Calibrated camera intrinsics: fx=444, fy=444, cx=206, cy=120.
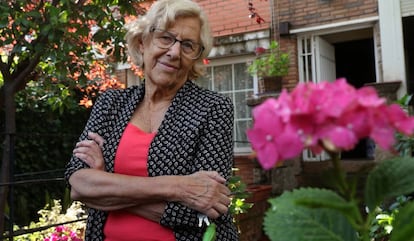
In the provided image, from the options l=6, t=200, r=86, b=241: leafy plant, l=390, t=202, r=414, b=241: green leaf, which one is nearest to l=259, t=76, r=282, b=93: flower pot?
l=6, t=200, r=86, b=241: leafy plant

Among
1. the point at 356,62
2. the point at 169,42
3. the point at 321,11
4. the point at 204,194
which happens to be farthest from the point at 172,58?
the point at 356,62

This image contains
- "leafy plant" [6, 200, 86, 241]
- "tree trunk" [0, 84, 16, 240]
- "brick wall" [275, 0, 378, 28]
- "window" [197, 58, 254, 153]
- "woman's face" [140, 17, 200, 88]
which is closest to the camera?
"woman's face" [140, 17, 200, 88]

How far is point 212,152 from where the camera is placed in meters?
1.62

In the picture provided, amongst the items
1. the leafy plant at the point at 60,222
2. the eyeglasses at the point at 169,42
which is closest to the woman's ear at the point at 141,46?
the eyeglasses at the point at 169,42

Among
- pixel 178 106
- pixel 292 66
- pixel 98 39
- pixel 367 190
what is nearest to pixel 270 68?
pixel 292 66

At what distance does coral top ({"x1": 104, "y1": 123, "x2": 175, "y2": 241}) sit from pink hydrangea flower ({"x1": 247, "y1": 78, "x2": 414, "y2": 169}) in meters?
1.20

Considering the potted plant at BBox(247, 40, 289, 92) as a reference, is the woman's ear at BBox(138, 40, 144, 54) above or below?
below

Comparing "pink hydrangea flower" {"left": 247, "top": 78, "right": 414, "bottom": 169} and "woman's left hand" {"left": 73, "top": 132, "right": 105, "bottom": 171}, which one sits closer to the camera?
"pink hydrangea flower" {"left": 247, "top": 78, "right": 414, "bottom": 169}

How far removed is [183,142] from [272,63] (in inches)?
207

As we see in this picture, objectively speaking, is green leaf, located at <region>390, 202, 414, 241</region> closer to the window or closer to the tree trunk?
the tree trunk

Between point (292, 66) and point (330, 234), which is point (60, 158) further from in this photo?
point (330, 234)

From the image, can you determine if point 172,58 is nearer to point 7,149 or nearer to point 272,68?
point 7,149

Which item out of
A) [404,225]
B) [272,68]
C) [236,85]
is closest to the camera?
[404,225]

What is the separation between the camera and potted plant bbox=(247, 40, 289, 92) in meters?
6.62
